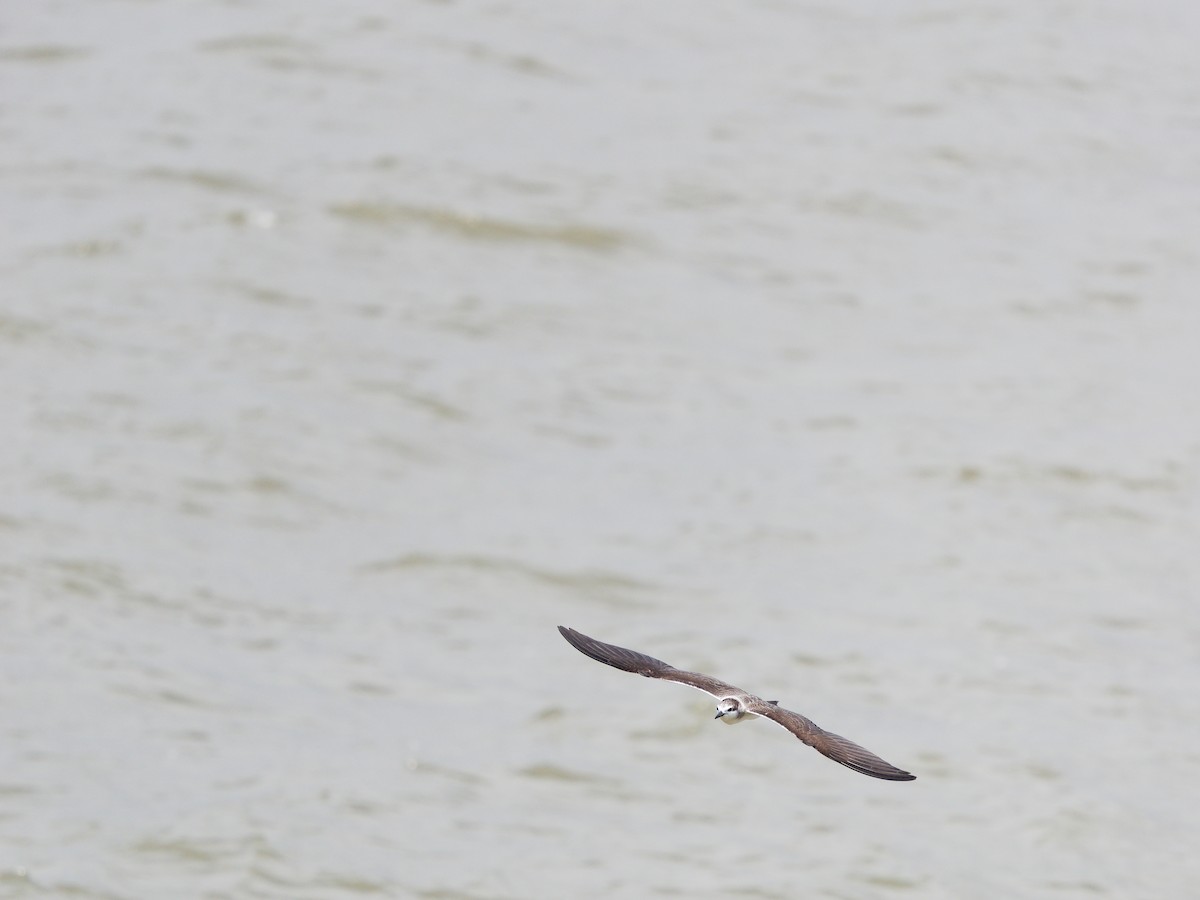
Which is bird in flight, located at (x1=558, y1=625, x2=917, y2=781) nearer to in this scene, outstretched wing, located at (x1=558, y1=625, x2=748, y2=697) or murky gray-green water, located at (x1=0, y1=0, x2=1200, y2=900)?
outstretched wing, located at (x1=558, y1=625, x2=748, y2=697)

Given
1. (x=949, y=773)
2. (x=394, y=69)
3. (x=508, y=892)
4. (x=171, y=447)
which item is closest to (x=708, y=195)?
(x=394, y=69)

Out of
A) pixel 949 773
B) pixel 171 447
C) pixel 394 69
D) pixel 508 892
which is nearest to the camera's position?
pixel 508 892

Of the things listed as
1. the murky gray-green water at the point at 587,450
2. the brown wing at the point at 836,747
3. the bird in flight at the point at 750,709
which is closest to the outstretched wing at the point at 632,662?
the bird in flight at the point at 750,709

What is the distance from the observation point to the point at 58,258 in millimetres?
14281

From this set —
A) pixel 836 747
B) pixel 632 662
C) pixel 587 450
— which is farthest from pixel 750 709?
pixel 587 450

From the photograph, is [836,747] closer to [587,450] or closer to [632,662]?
[632,662]

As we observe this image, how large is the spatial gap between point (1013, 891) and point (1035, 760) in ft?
3.43

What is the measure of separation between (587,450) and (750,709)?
841cm

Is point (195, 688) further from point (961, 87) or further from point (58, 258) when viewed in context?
point (961, 87)

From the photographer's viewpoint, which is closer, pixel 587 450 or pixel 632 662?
pixel 632 662

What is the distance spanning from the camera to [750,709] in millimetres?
4645

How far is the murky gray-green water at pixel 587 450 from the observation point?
998 centimetres

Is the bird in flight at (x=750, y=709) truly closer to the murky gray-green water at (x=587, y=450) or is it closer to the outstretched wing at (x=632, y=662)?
the outstretched wing at (x=632, y=662)

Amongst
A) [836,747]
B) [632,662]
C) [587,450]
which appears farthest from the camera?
[587,450]
